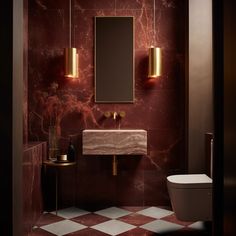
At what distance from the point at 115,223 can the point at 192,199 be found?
84 cm

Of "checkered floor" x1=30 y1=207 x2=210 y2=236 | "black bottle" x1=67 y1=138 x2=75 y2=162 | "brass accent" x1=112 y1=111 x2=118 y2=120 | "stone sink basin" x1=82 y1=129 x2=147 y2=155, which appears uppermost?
"brass accent" x1=112 y1=111 x2=118 y2=120

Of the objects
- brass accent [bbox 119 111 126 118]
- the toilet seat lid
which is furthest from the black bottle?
the toilet seat lid

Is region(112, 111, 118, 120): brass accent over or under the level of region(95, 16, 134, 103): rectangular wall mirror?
under

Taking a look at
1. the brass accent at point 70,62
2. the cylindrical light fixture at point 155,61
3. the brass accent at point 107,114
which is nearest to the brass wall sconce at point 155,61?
the cylindrical light fixture at point 155,61

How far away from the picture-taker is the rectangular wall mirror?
3.40 m

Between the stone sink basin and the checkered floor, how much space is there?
24.8 inches

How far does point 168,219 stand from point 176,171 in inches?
23.8

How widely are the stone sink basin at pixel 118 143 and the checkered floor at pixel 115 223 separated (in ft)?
2.07

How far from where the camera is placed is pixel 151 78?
11.3 feet

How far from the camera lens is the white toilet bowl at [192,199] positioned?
2.41 metres

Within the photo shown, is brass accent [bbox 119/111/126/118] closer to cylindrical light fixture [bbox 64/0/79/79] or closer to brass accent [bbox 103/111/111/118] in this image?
brass accent [bbox 103/111/111/118]

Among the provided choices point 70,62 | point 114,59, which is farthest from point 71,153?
point 114,59
